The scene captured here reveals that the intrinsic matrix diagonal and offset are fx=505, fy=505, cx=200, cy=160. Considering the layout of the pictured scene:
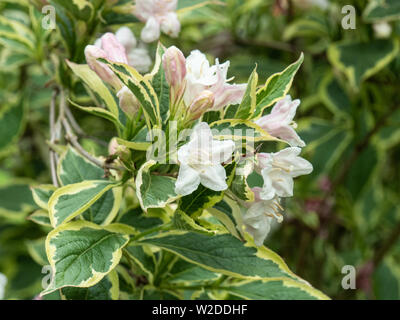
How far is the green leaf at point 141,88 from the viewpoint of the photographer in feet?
1.99

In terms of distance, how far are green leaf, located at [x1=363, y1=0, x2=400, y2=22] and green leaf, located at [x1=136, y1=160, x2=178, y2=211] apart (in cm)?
77

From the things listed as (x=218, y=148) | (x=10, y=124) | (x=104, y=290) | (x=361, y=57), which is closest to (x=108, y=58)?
(x=218, y=148)

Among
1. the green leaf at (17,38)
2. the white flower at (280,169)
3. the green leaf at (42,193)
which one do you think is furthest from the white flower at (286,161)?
the green leaf at (17,38)

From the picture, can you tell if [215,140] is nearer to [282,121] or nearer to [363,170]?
[282,121]

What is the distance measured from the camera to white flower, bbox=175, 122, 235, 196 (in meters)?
0.58

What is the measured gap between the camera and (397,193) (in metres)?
1.76

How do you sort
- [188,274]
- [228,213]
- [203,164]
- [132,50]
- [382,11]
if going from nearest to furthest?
1. [203,164]
2. [228,213]
3. [188,274]
4. [132,50]
5. [382,11]

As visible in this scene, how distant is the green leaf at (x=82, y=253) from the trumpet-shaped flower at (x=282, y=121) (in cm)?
24

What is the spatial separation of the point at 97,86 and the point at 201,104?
20cm

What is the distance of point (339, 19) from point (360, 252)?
2.25 feet

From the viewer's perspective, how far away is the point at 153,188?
62 cm

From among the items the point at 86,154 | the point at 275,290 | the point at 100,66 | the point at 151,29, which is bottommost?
the point at 275,290
